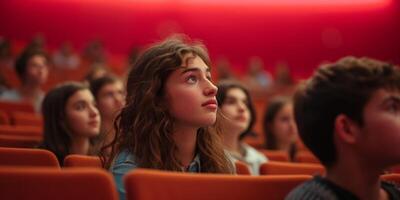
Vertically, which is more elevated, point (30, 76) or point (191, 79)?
point (191, 79)

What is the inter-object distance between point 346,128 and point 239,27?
4.04m

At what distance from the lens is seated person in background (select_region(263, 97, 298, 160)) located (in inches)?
60.5

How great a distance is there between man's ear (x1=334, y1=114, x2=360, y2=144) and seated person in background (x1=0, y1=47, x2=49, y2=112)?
4.47ft

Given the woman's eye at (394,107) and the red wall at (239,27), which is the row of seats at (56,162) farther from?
the red wall at (239,27)

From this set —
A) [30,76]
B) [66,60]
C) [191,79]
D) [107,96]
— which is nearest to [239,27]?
[66,60]

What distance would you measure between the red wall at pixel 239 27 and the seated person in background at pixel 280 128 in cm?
284

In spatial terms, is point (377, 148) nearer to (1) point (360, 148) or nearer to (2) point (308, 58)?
(1) point (360, 148)

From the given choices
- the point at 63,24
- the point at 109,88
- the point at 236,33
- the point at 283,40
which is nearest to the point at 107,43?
the point at 63,24

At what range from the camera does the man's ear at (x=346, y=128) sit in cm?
52

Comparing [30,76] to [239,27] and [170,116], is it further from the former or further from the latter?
[239,27]

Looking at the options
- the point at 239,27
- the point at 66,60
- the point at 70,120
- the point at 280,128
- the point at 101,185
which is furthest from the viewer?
the point at 239,27

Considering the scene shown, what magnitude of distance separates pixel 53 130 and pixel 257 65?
2.98 metres

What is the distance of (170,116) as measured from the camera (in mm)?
762

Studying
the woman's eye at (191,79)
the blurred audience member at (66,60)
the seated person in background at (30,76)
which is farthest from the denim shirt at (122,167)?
the blurred audience member at (66,60)
